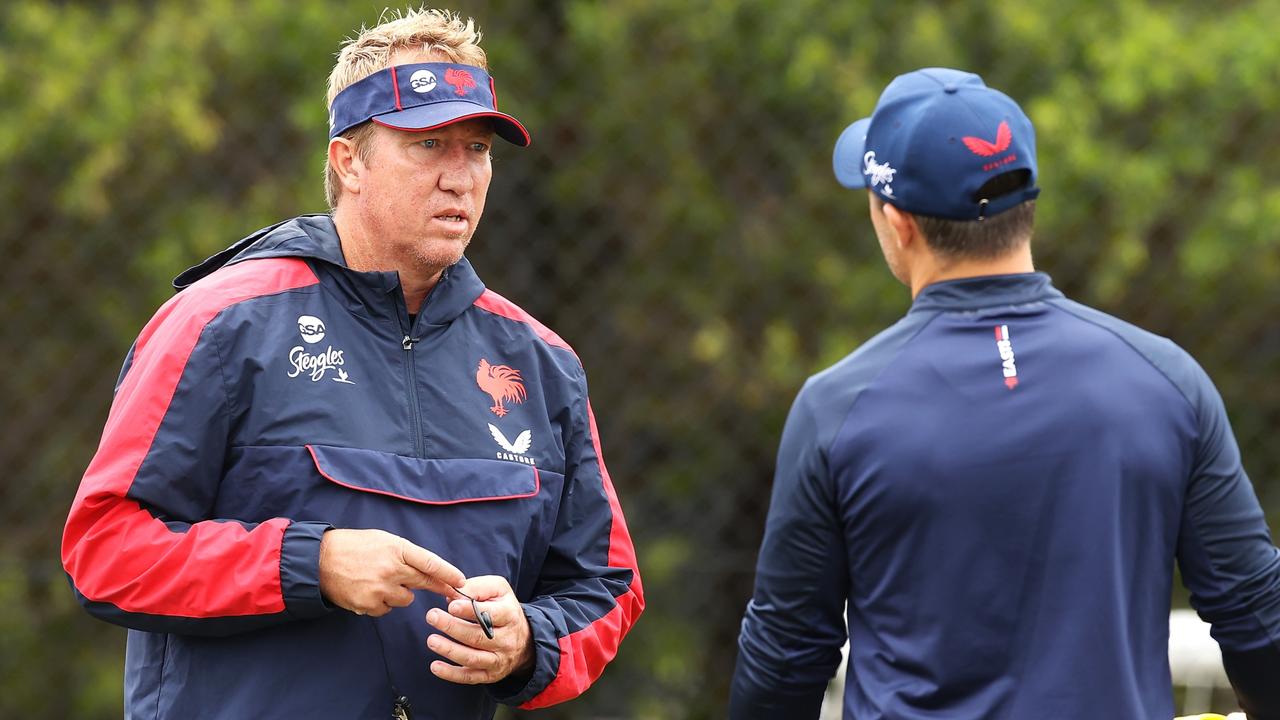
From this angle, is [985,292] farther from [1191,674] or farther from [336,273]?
[1191,674]

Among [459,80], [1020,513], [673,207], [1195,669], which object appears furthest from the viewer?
[673,207]

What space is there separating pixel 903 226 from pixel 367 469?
0.89m

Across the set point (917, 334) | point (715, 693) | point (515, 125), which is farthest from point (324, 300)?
point (715, 693)

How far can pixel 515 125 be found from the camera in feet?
7.92

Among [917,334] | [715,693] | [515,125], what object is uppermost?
[515,125]

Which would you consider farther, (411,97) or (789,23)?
(789,23)

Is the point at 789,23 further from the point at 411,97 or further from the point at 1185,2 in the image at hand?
the point at 411,97

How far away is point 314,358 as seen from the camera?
2213 millimetres

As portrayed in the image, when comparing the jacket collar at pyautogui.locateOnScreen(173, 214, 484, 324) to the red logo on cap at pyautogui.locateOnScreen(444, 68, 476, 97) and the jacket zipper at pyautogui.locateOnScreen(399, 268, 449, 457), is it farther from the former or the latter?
the red logo on cap at pyautogui.locateOnScreen(444, 68, 476, 97)

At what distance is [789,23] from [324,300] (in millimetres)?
3324

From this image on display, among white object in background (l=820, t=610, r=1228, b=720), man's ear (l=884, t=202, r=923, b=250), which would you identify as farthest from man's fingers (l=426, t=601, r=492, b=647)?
white object in background (l=820, t=610, r=1228, b=720)

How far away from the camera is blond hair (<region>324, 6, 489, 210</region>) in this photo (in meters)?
2.39

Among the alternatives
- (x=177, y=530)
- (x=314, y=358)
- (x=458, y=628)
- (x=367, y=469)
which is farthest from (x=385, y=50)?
(x=458, y=628)

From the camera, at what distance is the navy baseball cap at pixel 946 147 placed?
1.91 meters
